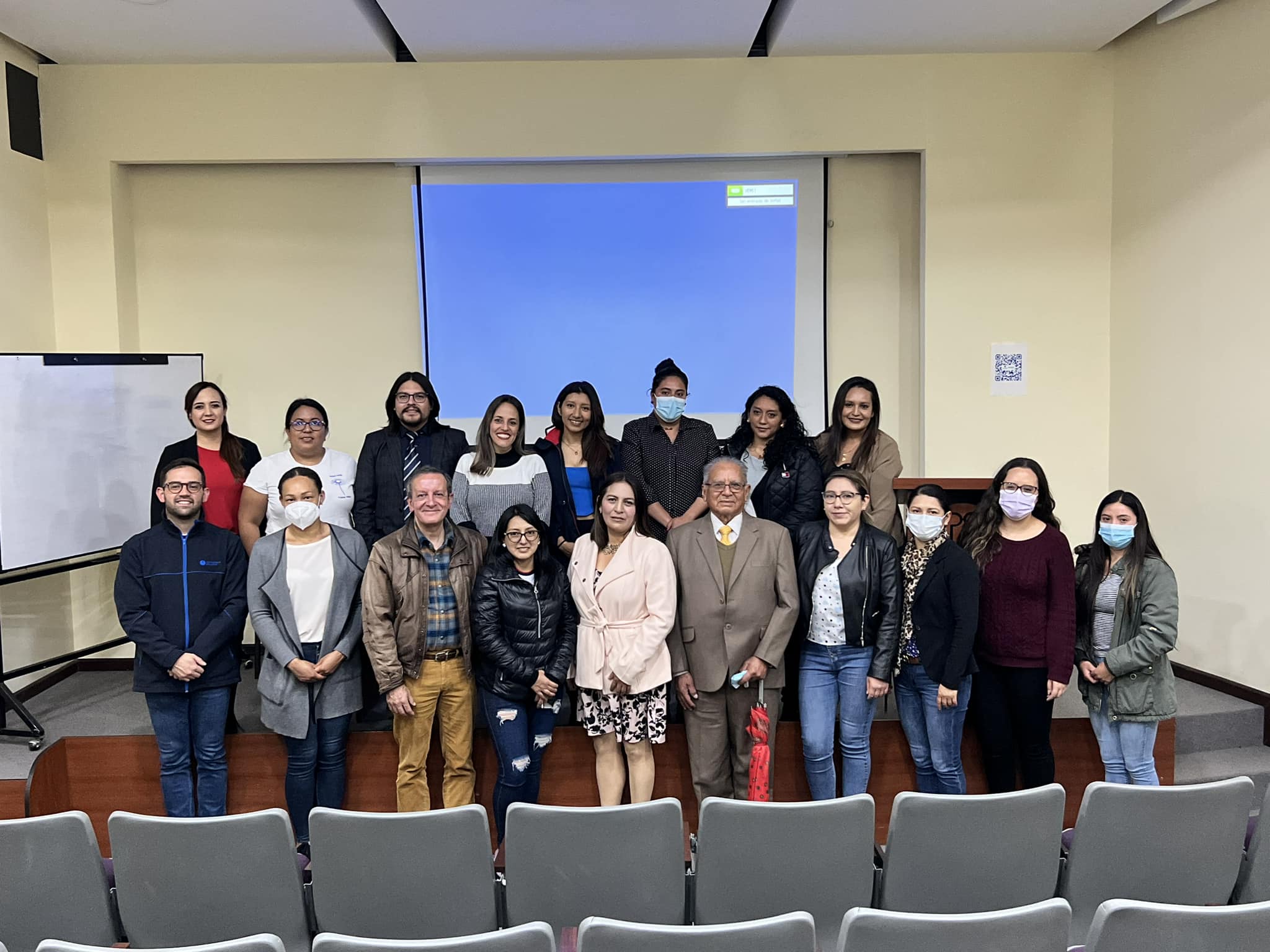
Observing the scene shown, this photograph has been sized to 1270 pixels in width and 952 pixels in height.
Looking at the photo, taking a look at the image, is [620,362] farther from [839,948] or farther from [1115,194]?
[839,948]

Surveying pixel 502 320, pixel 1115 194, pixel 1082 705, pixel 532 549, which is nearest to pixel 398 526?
pixel 532 549

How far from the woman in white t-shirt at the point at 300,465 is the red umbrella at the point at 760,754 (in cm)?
185

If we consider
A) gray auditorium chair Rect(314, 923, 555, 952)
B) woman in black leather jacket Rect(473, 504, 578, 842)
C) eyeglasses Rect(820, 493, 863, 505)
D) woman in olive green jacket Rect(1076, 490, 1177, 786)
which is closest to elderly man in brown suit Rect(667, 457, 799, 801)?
eyeglasses Rect(820, 493, 863, 505)

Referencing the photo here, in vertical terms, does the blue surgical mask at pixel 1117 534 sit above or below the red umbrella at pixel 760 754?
above

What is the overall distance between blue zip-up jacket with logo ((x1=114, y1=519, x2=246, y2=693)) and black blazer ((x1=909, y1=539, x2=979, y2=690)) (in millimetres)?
2562

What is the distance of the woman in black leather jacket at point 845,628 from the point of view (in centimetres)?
368

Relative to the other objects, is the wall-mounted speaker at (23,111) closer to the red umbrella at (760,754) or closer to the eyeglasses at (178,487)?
the eyeglasses at (178,487)

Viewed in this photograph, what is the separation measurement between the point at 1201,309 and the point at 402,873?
4772 millimetres

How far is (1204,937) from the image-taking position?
1939 millimetres

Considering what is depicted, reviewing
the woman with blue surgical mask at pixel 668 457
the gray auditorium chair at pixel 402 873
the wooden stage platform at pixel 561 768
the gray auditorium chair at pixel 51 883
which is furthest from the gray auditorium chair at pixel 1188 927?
the woman with blue surgical mask at pixel 668 457

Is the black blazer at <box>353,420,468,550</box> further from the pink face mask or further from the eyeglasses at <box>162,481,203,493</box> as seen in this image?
the pink face mask

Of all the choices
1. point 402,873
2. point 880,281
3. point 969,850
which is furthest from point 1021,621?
point 880,281

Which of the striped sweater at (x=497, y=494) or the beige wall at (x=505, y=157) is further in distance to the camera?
the beige wall at (x=505, y=157)

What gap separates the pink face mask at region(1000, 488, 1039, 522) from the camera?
3.67m
